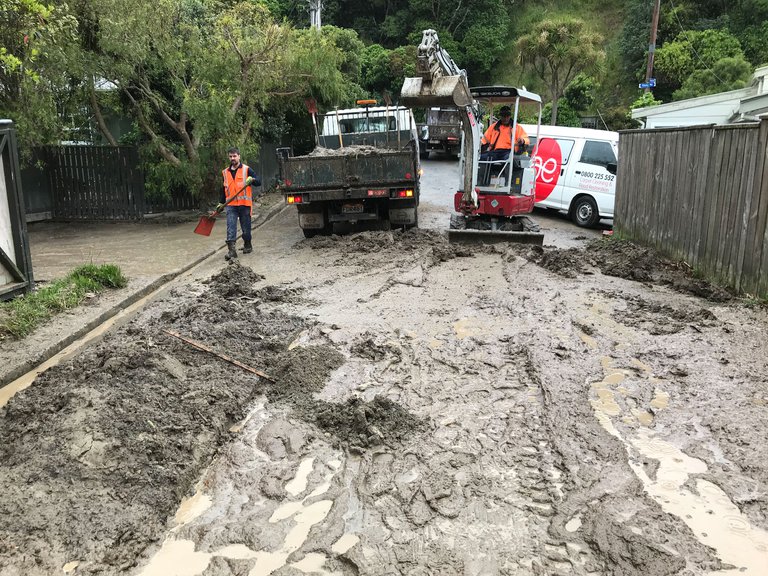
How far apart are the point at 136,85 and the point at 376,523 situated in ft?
41.8

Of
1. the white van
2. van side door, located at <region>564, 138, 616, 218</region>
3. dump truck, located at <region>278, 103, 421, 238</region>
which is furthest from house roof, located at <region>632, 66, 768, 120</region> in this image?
dump truck, located at <region>278, 103, 421, 238</region>

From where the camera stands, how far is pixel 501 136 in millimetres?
11258

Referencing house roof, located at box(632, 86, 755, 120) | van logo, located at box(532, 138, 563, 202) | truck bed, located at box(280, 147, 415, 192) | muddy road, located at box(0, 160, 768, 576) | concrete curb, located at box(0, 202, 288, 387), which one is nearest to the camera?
muddy road, located at box(0, 160, 768, 576)

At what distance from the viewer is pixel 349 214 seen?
38.2ft

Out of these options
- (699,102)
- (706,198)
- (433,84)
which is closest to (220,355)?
(433,84)

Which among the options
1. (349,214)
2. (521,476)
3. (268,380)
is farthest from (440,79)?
(521,476)

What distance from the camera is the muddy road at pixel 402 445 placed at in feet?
10.6

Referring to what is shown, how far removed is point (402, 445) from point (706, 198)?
252 inches

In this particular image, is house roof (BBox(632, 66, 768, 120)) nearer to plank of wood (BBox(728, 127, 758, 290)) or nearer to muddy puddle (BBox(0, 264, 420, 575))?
plank of wood (BBox(728, 127, 758, 290))

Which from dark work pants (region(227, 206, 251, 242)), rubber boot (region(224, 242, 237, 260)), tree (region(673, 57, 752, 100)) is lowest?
rubber boot (region(224, 242, 237, 260))

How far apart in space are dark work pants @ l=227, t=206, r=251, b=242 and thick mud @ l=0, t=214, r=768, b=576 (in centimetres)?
340

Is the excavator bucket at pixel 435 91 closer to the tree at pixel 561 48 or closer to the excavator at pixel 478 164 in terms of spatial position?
the excavator at pixel 478 164

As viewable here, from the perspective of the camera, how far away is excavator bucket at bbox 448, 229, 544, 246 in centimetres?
1068

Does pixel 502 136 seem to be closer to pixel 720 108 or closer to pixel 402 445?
pixel 402 445
